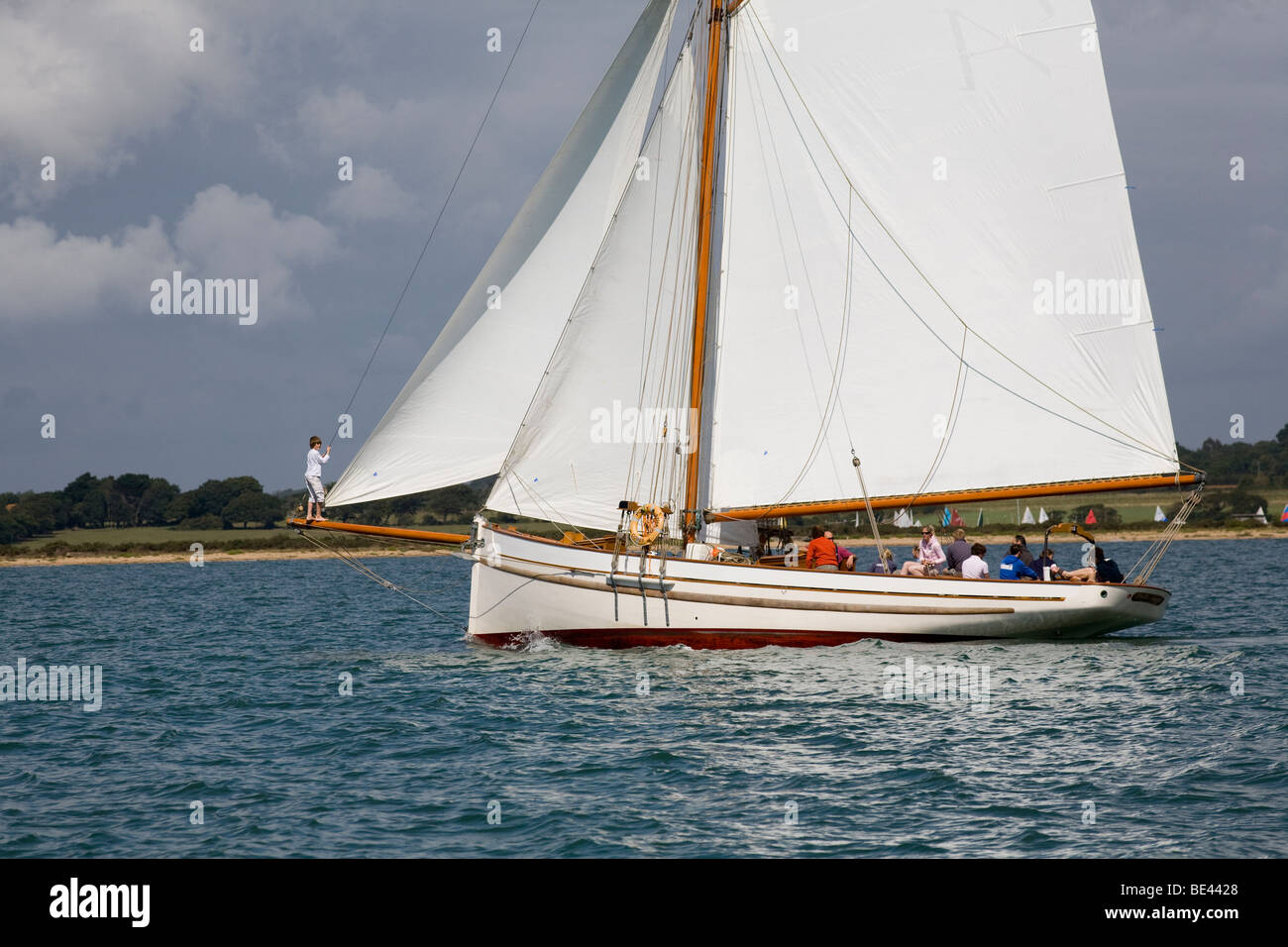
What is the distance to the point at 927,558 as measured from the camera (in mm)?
25891

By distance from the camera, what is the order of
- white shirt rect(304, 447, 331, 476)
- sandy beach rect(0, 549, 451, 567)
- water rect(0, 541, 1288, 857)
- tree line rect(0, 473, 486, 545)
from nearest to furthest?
1. water rect(0, 541, 1288, 857)
2. white shirt rect(304, 447, 331, 476)
3. sandy beach rect(0, 549, 451, 567)
4. tree line rect(0, 473, 486, 545)

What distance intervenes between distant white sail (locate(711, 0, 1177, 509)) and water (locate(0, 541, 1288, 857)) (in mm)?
4407

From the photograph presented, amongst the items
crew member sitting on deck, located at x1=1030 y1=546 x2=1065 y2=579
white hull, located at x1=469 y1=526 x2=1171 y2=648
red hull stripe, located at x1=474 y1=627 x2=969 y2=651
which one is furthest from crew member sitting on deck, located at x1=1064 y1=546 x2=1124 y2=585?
red hull stripe, located at x1=474 y1=627 x2=969 y2=651

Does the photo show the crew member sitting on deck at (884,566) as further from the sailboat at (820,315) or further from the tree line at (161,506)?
the tree line at (161,506)

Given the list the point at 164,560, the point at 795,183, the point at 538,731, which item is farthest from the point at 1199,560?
the point at 164,560

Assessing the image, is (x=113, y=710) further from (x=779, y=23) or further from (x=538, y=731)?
(x=779, y=23)

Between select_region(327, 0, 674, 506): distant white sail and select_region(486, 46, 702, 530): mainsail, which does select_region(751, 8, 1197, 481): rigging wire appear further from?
select_region(327, 0, 674, 506): distant white sail

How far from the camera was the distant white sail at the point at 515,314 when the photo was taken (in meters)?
23.5

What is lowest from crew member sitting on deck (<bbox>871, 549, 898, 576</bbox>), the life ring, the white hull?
the white hull

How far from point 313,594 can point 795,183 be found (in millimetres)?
38069

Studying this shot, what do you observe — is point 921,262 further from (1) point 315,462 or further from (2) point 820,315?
(1) point 315,462

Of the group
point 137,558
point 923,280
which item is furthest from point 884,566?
point 137,558

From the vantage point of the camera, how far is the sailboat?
80.7 feet

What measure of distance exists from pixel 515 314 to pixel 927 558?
10177 mm
